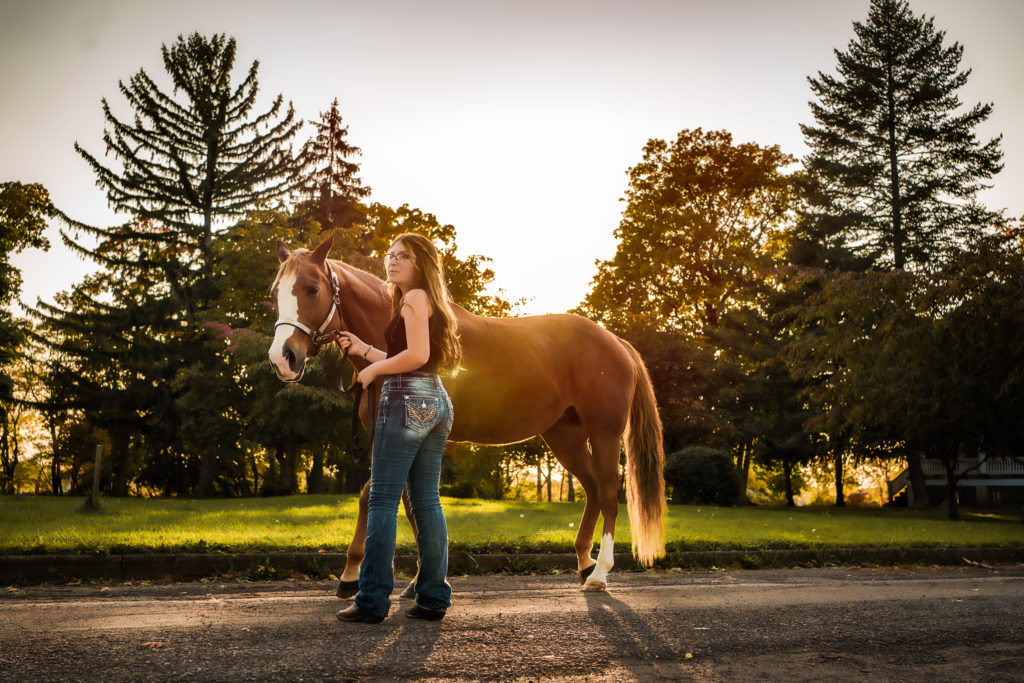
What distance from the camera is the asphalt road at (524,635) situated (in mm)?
3438

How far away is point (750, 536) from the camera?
33.8 ft

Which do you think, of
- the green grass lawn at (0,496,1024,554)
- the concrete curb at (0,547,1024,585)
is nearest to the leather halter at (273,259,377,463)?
the concrete curb at (0,547,1024,585)

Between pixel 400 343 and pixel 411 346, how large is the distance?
164 millimetres

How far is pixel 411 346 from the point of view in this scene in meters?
4.29

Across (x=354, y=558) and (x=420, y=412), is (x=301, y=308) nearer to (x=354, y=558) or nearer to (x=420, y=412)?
(x=420, y=412)

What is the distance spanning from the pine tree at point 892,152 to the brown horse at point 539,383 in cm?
2480

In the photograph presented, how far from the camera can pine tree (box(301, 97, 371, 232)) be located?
38.0m

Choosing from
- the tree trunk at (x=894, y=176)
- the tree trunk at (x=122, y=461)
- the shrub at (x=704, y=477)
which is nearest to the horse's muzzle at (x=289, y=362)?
the shrub at (x=704, y=477)

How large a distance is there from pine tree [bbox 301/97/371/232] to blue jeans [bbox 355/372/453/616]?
33.8 m

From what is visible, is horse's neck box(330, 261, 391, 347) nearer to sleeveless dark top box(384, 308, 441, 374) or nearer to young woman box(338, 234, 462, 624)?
young woman box(338, 234, 462, 624)

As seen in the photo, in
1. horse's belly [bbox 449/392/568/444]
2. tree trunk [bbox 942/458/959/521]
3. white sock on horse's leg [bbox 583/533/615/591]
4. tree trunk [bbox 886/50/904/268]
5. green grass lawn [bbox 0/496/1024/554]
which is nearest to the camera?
horse's belly [bbox 449/392/568/444]

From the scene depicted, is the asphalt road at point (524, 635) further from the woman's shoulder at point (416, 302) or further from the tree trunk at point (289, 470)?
the tree trunk at point (289, 470)

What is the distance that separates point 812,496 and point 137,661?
226 feet

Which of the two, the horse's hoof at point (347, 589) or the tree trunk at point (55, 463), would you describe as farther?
the tree trunk at point (55, 463)
